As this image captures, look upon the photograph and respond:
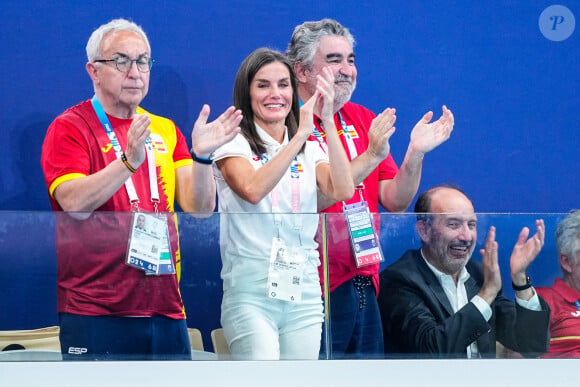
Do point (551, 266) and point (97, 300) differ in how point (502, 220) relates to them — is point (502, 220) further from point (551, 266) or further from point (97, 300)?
point (97, 300)

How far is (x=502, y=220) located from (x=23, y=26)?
2452 millimetres

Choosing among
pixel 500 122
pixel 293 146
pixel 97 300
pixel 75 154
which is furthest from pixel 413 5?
pixel 97 300

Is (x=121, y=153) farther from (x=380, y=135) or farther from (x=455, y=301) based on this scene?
(x=455, y=301)

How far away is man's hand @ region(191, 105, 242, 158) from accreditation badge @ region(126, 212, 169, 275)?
379mm

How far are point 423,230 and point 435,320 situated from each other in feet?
0.93

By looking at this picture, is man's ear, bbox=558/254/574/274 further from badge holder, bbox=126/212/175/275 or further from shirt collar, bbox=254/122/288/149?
badge holder, bbox=126/212/175/275

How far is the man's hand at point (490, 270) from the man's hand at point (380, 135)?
2.14 ft

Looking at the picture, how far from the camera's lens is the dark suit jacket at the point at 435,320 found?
2830 millimetres

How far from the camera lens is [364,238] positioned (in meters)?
2.82

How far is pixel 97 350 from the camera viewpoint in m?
2.75

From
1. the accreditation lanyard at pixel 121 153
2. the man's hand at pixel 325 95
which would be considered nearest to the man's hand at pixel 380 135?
the man's hand at pixel 325 95

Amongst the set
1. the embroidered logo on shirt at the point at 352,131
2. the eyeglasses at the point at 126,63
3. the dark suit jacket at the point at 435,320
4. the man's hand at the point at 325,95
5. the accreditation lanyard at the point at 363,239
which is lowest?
the dark suit jacket at the point at 435,320

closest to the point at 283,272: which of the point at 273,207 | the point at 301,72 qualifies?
the point at 273,207

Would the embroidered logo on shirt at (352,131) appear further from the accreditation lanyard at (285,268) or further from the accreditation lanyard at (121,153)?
the accreditation lanyard at (285,268)
